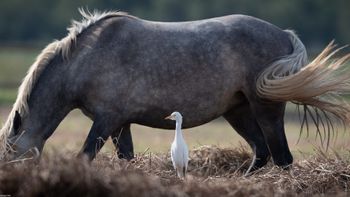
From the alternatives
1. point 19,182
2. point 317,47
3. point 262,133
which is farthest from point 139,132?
point 317,47

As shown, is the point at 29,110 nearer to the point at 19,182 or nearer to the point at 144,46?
the point at 144,46

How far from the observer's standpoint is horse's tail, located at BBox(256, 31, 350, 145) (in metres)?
10.1

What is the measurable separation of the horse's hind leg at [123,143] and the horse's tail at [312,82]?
1497 millimetres

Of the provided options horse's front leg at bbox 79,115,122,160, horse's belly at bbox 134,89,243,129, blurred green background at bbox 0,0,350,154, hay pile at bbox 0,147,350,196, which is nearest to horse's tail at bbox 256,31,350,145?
horse's belly at bbox 134,89,243,129

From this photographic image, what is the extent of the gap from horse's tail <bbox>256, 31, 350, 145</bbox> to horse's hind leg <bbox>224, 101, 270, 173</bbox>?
0.58 m

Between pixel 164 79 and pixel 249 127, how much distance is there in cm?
140

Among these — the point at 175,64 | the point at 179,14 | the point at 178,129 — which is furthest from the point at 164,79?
the point at 179,14

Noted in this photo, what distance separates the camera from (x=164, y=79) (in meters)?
10.0

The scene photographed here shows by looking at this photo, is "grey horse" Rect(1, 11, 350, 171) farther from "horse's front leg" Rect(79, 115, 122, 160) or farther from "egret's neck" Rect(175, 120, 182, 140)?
"egret's neck" Rect(175, 120, 182, 140)

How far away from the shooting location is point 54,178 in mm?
6836

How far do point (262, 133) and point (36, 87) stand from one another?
105 inches

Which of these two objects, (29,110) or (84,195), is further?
(29,110)

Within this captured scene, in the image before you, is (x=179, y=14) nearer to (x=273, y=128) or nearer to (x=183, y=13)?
(x=183, y=13)

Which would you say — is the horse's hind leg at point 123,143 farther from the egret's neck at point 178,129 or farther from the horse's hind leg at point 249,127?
the horse's hind leg at point 249,127
